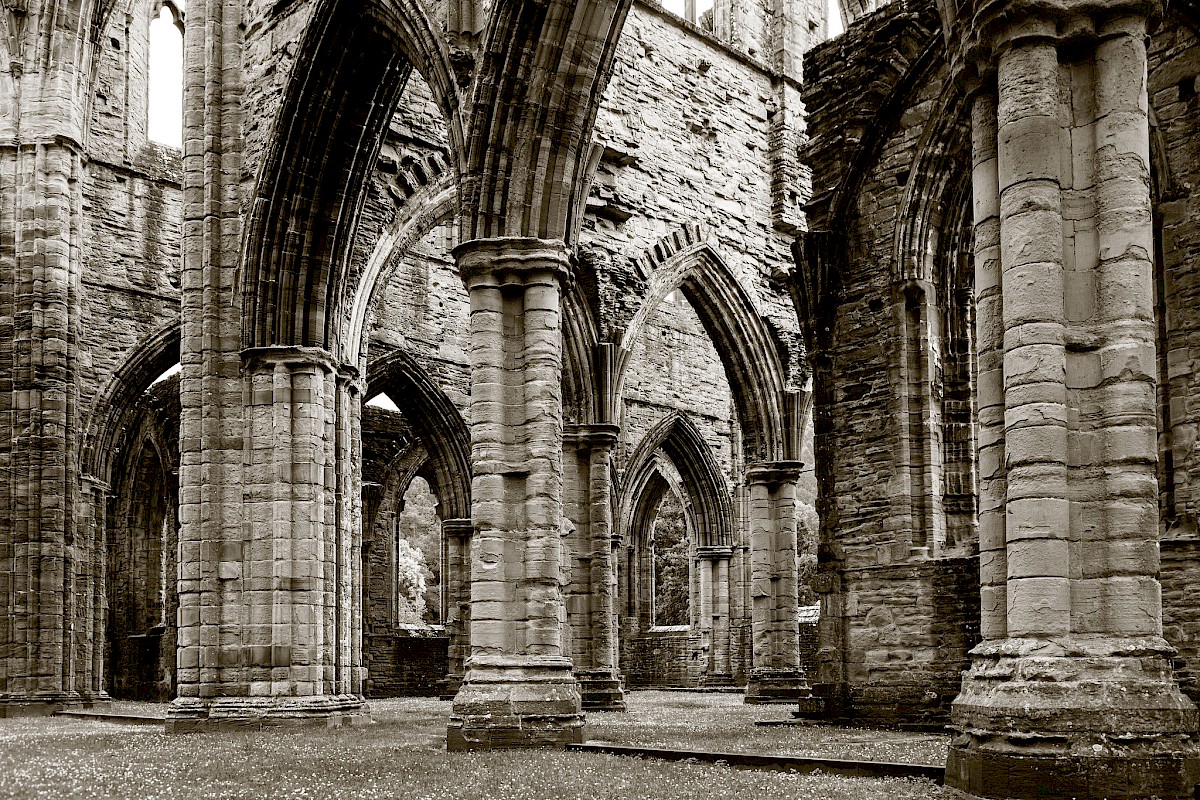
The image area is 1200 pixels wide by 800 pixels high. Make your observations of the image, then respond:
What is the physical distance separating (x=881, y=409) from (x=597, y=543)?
18.6 feet

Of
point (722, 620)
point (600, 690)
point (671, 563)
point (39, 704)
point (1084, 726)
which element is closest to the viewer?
point (1084, 726)

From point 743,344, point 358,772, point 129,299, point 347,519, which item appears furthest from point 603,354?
point 358,772

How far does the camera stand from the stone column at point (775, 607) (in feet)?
57.4

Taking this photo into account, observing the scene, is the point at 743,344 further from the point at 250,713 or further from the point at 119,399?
the point at 119,399

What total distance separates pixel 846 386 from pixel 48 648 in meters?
11.1

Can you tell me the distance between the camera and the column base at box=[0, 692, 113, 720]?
54.6 ft

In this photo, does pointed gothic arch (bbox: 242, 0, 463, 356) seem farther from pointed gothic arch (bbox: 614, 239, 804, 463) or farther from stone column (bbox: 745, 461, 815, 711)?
stone column (bbox: 745, 461, 815, 711)

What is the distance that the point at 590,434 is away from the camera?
16.9 meters

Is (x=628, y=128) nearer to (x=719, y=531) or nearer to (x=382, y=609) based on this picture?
(x=719, y=531)

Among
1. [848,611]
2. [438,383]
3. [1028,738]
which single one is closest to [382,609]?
[438,383]

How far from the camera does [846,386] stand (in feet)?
40.4

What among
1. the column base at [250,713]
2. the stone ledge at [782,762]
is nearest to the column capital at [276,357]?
the column base at [250,713]

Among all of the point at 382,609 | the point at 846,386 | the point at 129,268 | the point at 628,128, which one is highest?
the point at 628,128

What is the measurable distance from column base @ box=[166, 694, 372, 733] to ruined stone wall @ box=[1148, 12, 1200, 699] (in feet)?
25.1
